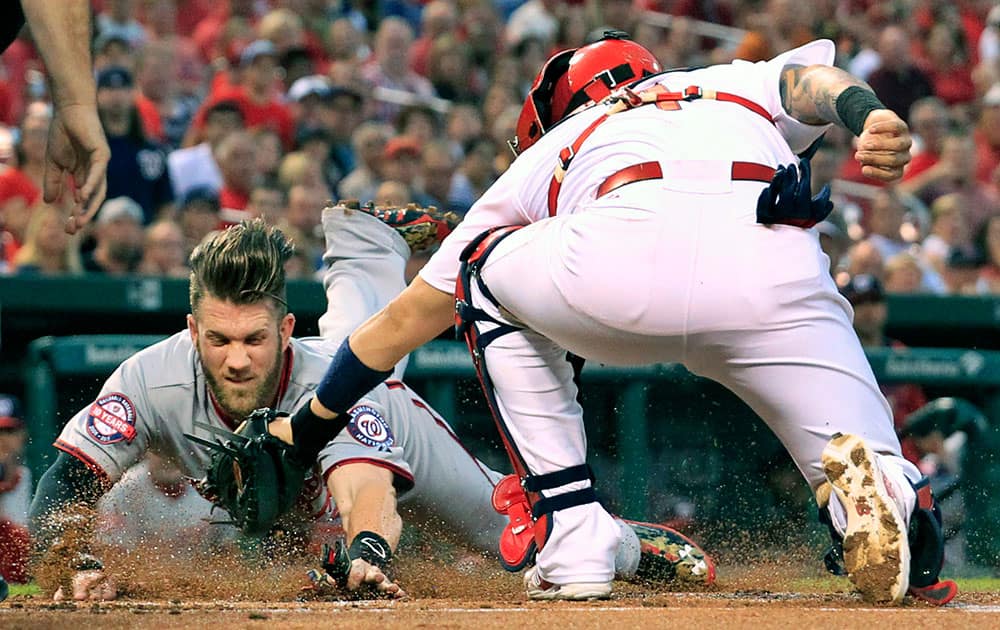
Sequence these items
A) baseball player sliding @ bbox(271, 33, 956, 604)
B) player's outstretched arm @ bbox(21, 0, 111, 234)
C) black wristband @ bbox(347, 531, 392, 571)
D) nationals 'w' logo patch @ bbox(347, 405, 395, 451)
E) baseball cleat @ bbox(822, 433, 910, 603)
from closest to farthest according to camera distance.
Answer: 1. player's outstretched arm @ bbox(21, 0, 111, 234)
2. baseball cleat @ bbox(822, 433, 910, 603)
3. baseball player sliding @ bbox(271, 33, 956, 604)
4. black wristband @ bbox(347, 531, 392, 571)
5. nationals 'w' logo patch @ bbox(347, 405, 395, 451)

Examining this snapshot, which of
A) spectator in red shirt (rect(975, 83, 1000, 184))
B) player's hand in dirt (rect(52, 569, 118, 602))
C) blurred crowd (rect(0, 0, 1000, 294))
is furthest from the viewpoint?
spectator in red shirt (rect(975, 83, 1000, 184))

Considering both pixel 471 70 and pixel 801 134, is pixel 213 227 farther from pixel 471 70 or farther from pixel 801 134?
pixel 801 134

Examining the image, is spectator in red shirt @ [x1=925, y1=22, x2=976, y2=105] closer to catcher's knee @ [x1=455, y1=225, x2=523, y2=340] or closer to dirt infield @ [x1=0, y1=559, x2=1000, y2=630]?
dirt infield @ [x1=0, y1=559, x2=1000, y2=630]

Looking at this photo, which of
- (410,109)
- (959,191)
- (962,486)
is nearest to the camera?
(962,486)

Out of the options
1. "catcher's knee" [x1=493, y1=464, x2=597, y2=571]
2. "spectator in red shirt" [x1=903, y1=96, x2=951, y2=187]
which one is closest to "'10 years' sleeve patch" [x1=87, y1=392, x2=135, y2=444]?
"catcher's knee" [x1=493, y1=464, x2=597, y2=571]

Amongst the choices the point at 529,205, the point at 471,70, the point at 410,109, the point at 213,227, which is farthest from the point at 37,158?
the point at 529,205

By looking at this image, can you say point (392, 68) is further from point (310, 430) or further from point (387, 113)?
point (310, 430)
